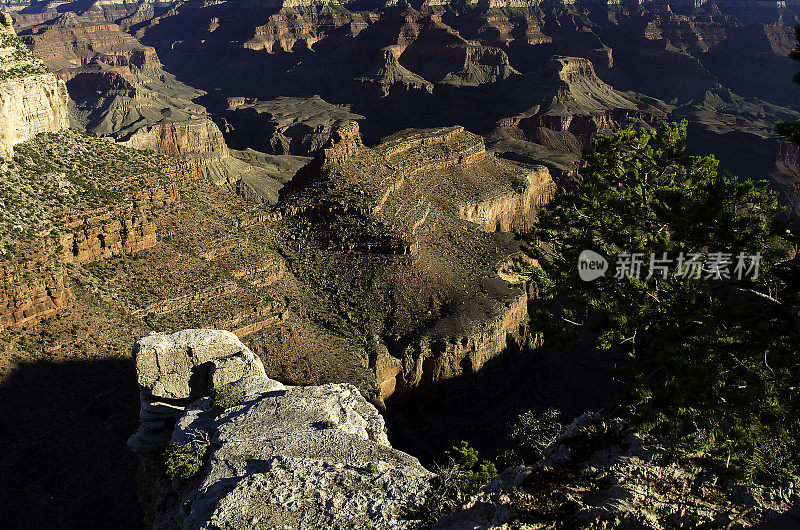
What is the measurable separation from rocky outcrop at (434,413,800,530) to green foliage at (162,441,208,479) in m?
11.2

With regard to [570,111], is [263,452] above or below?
above

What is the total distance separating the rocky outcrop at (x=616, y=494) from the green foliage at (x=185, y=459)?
36.9 feet

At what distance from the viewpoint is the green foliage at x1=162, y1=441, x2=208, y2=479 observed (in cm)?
2675

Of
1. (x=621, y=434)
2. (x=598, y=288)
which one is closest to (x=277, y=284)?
(x=598, y=288)

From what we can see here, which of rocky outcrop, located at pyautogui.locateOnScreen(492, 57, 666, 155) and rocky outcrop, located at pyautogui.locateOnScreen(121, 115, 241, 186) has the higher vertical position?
rocky outcrop, located at pyautogui.locateOnScreen(121, 115, 241, 186)

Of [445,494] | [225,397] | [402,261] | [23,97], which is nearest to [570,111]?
[402,261]

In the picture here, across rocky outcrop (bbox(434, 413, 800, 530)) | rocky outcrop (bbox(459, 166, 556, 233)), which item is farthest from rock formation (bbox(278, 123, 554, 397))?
rocky outcrop (bbox(434, 413, 800, 530))

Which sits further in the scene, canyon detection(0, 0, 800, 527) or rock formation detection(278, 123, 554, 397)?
rock formation detection(278, 123, 554, 397)

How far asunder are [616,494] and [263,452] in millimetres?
13647

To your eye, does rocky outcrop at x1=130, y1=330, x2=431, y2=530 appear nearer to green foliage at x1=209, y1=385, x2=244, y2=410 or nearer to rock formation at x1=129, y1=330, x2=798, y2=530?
rock formation at x1=129, y1=330, x2=798, y2=530

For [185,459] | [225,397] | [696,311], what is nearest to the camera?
[696,311]

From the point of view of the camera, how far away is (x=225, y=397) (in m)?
30.3

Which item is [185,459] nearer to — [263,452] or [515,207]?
[263,452]

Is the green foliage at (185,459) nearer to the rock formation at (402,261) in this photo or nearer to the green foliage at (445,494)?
the green foliage at (445,494)
